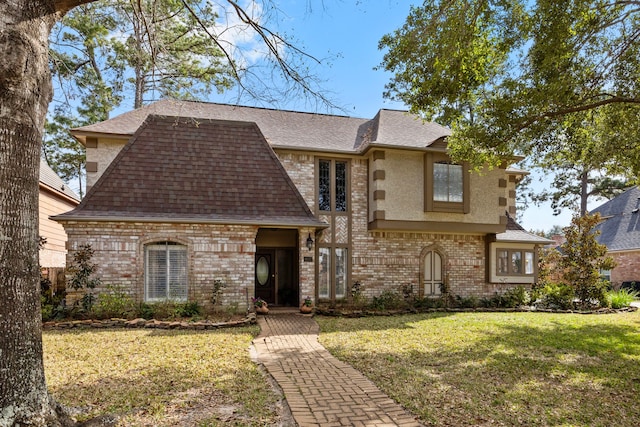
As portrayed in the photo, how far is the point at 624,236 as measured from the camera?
74.1ft

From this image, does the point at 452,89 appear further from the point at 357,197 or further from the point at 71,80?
the point at 71,80

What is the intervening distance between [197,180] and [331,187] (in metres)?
5.02

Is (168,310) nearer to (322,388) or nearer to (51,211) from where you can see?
(322,388)

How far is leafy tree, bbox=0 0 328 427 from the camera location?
3240 millimetres

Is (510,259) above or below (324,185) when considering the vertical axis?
below

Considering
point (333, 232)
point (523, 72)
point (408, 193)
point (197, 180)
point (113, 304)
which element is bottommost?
point (113, 304)

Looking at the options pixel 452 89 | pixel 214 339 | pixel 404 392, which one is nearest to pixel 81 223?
pixel 214 339

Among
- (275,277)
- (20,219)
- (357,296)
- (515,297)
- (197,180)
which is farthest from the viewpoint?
(515,297)

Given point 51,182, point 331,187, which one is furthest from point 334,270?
point 51,182

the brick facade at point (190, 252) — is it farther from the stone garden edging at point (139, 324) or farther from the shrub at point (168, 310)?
the stone garden edging at point (139, 324)

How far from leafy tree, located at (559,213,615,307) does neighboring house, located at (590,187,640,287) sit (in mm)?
6685

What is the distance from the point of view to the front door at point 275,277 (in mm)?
14578

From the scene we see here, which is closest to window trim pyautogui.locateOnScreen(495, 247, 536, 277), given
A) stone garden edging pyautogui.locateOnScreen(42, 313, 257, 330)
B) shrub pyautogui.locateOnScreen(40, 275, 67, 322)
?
stone garden edging pyautogui.locateOnScreen(42, 313, 257, 330)

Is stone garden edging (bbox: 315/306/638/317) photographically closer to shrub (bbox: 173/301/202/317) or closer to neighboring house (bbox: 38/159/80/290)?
shrub (bbox: 173/301/202/317)
